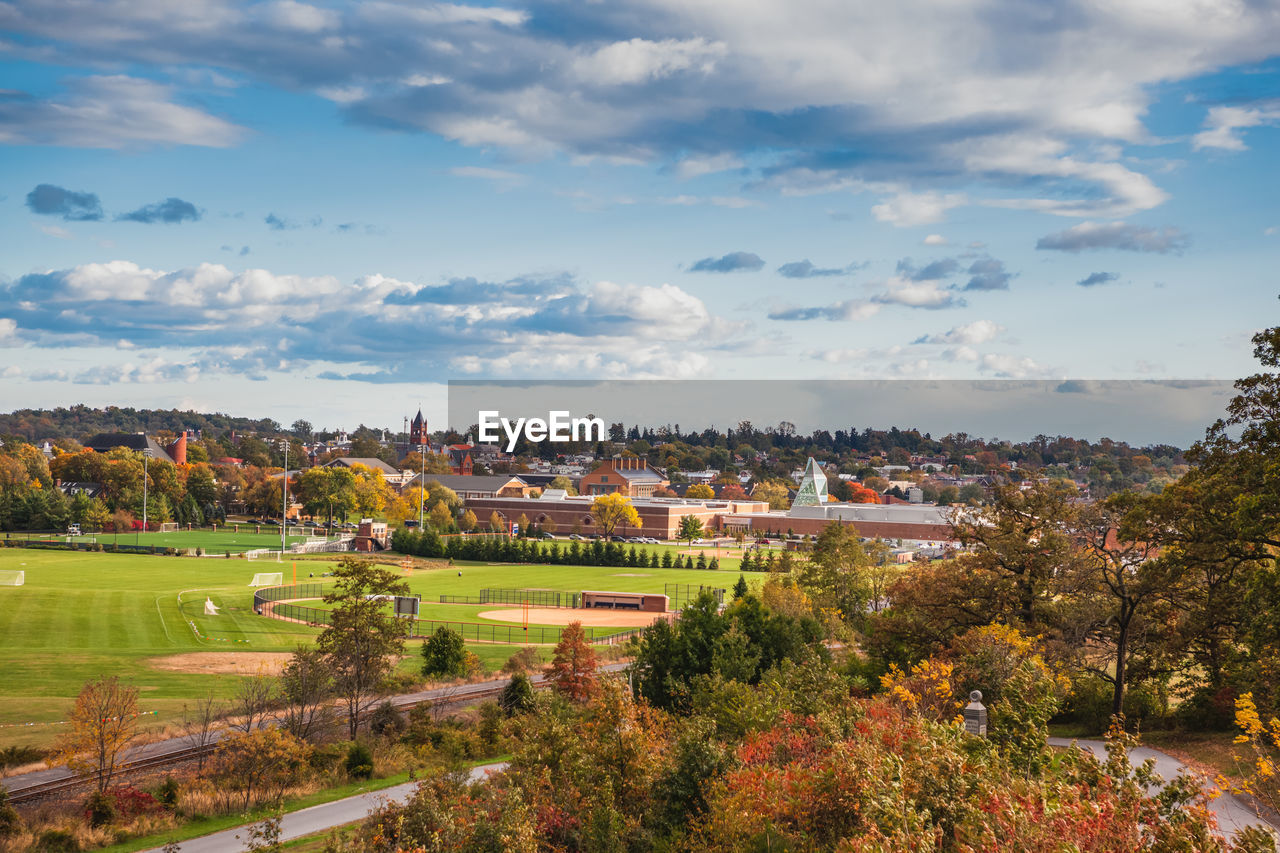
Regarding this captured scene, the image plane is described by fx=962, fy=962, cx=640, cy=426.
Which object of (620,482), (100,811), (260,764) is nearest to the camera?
(100,811)

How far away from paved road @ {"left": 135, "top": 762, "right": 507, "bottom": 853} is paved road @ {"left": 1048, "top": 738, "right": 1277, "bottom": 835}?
12559mm

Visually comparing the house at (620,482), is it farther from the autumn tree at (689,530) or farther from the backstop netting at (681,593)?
the backstop netting at (681,593)

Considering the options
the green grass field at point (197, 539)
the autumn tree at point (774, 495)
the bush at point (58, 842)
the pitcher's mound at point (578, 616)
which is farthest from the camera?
the autumn tree at point (774, 495)

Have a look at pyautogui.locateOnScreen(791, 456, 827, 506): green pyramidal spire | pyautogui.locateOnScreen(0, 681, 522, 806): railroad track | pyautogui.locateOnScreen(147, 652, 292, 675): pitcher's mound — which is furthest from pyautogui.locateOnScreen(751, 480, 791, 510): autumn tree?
pyautogui.locateOnScreen(0, 681, 522, 806): railroad track

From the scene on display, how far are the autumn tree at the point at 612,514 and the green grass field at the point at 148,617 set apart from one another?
88.5ft

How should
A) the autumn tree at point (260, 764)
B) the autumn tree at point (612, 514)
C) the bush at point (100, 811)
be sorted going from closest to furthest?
1. the bush at point (100, 811)
2. the autumn tree at point (260, 764)
3. the autumn tree at point (612, 514)

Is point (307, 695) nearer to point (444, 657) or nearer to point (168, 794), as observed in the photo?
point (168, 794)

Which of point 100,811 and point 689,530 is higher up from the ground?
point 100,811

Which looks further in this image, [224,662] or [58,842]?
[224,662]

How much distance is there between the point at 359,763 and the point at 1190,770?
67.6ft

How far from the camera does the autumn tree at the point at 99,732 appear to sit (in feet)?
77.2

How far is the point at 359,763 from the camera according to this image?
26797mm

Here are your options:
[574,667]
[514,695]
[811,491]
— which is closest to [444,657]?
[514,695]

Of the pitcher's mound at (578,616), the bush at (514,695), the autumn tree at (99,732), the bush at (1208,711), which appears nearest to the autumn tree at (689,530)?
the pitcher's mound at (578,616)
